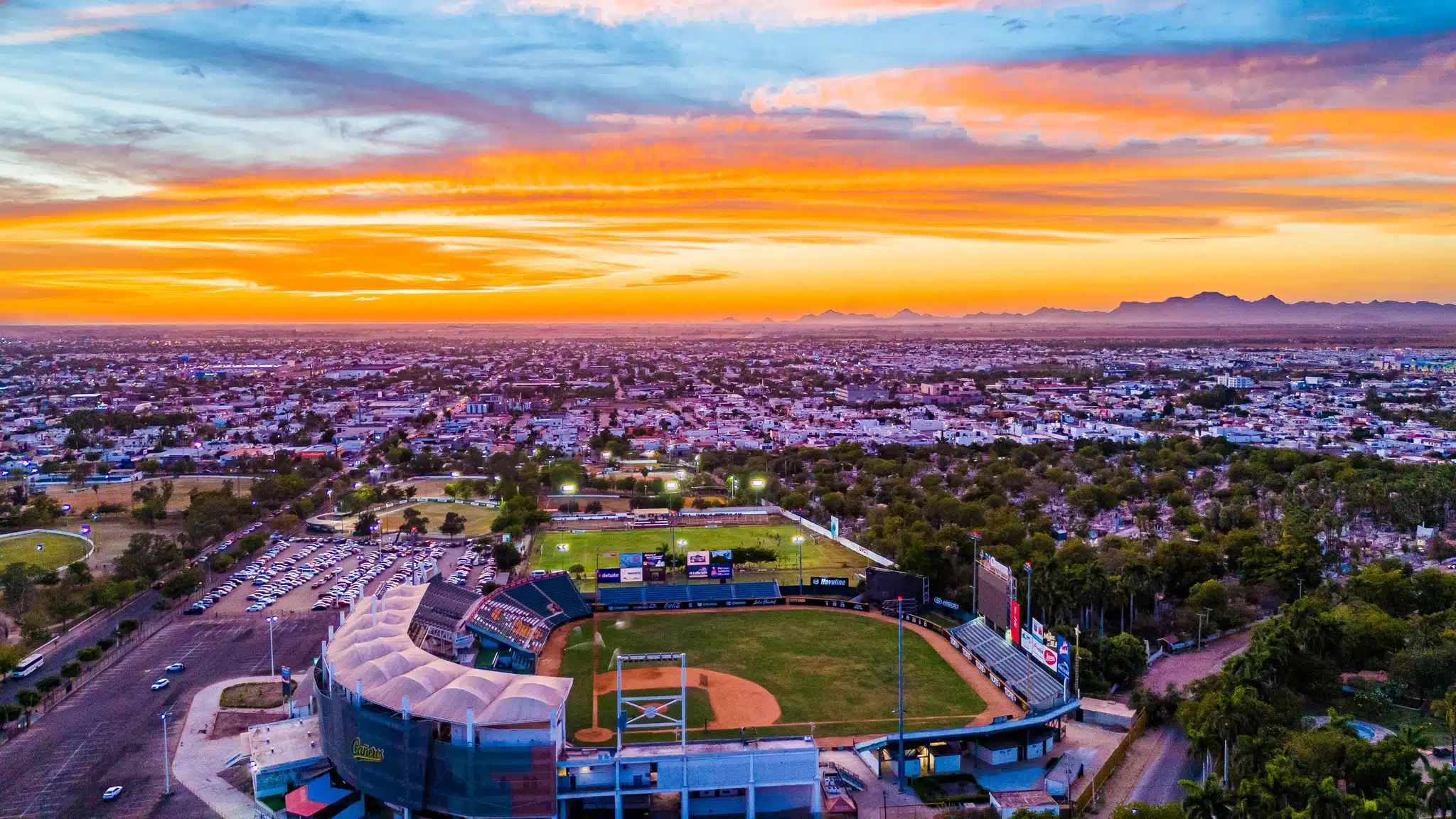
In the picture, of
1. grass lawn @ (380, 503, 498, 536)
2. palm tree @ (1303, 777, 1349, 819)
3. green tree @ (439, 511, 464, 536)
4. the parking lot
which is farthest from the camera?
grass lawn @ (380, 503, 498, 536)

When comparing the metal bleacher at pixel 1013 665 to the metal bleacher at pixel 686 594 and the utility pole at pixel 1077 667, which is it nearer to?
the utility pole at pixel 1077 667

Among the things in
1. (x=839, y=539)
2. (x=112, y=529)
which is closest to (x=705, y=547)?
(x=839, y=539)

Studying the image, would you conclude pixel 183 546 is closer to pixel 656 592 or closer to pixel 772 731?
pixel 656 592

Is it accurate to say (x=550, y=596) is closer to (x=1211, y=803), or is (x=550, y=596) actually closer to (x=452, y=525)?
(x=452, y=525)

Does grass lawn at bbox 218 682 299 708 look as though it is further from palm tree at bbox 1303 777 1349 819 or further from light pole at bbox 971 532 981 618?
palm tree at bbox 1303 777 1349 819

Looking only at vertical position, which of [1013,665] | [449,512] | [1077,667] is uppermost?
[1077,667]

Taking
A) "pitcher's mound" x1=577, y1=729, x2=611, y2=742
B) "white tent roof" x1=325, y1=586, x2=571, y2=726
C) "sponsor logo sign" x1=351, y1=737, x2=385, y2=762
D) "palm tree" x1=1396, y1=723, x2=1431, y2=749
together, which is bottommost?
"pitcher's mound" x1=577, y1=729, x2=611, y2=742

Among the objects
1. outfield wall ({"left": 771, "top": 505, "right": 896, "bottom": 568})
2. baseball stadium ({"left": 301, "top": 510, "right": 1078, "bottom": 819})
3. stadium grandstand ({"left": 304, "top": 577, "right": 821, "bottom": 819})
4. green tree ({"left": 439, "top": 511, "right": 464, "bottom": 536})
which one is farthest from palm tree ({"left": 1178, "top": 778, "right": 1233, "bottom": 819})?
green tree ({"left": 439, "top": 511, "right": 464, "bottom": 536})

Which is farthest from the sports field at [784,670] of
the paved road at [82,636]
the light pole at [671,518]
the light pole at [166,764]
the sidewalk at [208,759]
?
the paved road at [82,636]
